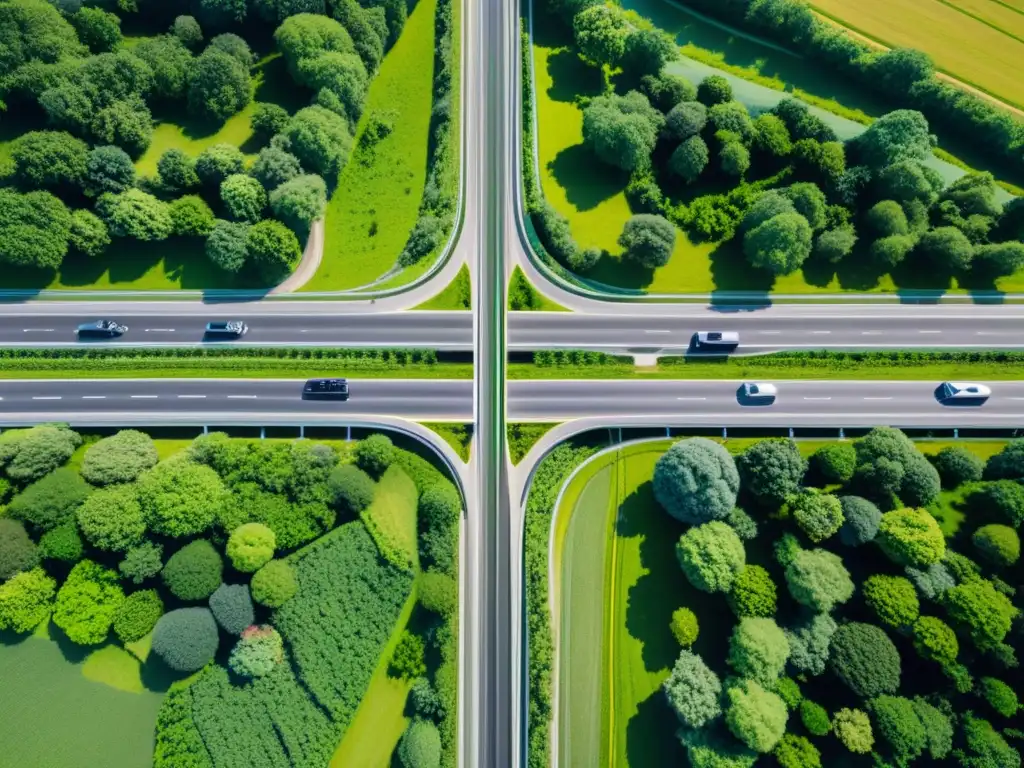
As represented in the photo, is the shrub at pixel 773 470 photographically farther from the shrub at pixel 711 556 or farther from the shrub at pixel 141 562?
the shrub at pixel 141 562

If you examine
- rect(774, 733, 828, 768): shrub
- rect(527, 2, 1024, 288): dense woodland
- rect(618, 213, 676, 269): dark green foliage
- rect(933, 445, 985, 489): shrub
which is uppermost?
rect(527, 2, 1024, 288): dense woodland

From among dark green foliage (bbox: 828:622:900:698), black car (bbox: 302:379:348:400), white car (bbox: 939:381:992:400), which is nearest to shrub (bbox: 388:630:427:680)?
black car (bbox: 302:379:348:400)

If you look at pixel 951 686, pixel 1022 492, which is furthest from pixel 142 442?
pixel 1022 492

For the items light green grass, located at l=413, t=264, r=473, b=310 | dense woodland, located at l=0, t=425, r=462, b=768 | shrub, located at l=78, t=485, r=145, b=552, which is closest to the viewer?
dense woodland, located at l=0, t=425, r=462, b=768

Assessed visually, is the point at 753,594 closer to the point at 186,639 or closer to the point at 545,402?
the point at 545,402

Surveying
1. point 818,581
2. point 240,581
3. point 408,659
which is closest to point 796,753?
point 818,581

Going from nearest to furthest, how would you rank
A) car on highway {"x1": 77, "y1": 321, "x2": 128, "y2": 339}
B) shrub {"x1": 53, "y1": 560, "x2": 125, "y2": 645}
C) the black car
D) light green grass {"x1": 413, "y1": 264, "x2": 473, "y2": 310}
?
1. shrub {"x1": 53, "y1": 560, "x2": 125, "y2": 645}
2. the black car
3. car on highway {"x1": 77, "y1": 321, "x2": 128, "y2": 339}
4. light green grass {"x1": 413, "y1": 264, "x2": 473, "y2": 310}

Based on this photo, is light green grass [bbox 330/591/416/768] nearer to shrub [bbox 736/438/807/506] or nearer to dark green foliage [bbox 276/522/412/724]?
dark green foliage [bbox 276/522/412/724]

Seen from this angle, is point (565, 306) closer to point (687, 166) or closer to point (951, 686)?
point (687, 166)
